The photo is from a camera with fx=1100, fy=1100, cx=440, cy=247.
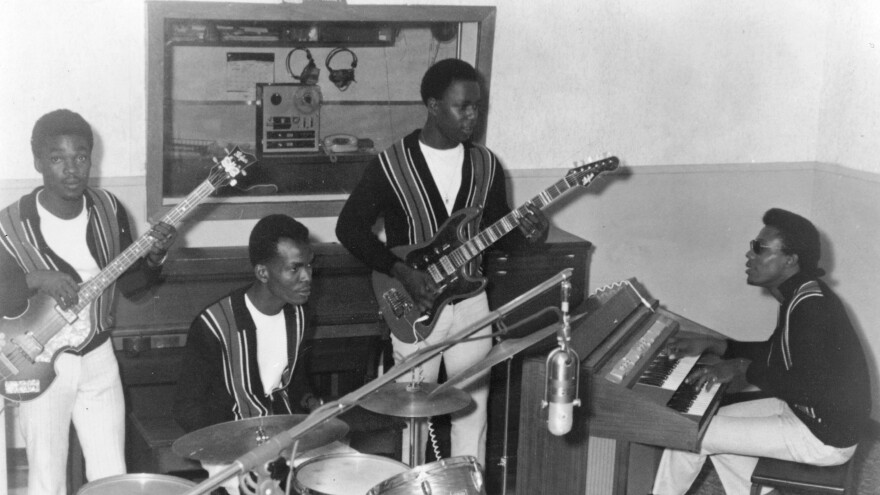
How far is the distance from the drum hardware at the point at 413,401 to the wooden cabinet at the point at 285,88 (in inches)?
56.3

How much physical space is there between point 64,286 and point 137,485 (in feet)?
3.35

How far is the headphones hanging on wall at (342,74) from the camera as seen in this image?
4.87 m

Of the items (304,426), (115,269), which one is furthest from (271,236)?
(304,426)

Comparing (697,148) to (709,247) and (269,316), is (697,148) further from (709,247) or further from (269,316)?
(269,316)

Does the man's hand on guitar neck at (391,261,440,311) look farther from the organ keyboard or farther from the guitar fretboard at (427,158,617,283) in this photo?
Result: the organ keyboard

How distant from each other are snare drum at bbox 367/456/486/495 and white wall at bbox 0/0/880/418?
208 centimetres

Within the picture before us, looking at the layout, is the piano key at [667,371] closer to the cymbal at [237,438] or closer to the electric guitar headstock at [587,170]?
the electric guitar headstock at [587,170]

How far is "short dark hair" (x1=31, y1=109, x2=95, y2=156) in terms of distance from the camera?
3973mm

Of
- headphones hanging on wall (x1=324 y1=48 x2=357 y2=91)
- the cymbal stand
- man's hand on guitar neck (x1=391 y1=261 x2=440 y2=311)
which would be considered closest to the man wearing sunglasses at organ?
the cymbal stand

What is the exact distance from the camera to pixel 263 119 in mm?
4820

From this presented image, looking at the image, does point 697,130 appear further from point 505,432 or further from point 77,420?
point 77,420

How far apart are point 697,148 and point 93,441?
3.55 metres

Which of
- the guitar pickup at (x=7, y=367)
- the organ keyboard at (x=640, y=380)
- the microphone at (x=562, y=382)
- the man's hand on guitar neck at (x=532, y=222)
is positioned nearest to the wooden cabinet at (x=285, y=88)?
the man's hand on guitar neck at (x=532, y=222)

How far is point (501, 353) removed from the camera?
10.1ft
